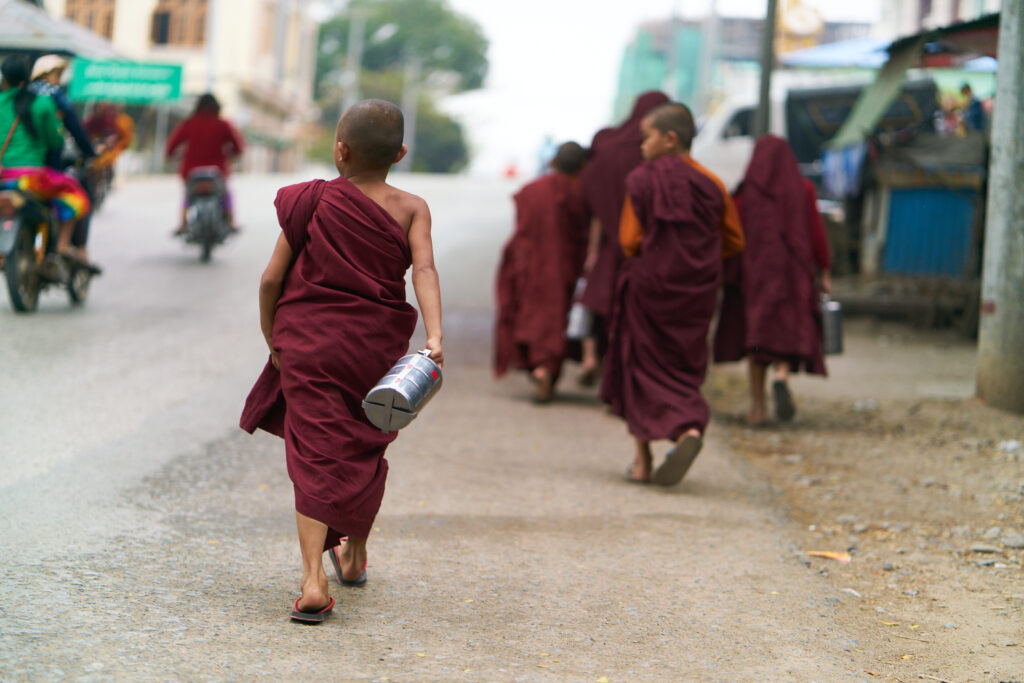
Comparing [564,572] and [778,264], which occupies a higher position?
[778,264]

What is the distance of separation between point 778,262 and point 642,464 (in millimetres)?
2008

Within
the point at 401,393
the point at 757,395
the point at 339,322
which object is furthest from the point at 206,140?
the point at 401,393

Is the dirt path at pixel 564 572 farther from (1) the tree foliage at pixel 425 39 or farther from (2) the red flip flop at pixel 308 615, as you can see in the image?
(1) the tree foliage at pixel 425 39

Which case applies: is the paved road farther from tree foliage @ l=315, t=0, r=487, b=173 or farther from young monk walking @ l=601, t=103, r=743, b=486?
tree foliage @ l=315, t=0, r=487, b=173

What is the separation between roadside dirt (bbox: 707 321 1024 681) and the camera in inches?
153

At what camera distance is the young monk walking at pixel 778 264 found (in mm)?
7359

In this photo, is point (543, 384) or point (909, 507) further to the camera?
point (543, 384)

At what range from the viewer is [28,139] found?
8320mm

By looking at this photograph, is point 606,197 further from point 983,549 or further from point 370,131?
point 370,131

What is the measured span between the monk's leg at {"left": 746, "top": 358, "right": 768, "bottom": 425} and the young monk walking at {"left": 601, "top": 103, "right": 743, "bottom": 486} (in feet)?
5.98

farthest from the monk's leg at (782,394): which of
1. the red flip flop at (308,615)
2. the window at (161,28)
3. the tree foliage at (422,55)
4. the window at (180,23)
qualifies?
the tree foliage at (422,55)

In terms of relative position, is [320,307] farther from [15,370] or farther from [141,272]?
[141,272]

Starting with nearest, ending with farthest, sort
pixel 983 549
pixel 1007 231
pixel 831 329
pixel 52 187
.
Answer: pixel 983 549 < pixel 1007 231 < pixel 831 329 < pixel 52 187

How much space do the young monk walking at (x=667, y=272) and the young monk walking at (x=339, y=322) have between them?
7.65 ft
